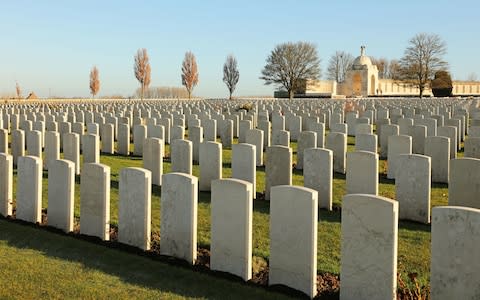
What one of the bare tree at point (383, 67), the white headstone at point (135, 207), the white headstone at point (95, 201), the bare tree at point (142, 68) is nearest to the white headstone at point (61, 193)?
the white headstone at point (95, 201)

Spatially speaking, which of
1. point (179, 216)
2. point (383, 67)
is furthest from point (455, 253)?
point (383, 67)

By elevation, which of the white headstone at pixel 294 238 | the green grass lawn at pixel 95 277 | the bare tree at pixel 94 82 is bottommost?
the green grass lawn at pixel 95 277

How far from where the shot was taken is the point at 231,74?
66.4 m

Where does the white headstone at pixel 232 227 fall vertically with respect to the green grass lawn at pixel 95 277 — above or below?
above

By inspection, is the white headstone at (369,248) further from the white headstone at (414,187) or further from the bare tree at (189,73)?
the bare tree at (189,73)

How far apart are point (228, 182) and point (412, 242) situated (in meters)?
2.19

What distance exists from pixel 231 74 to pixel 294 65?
10.8 m

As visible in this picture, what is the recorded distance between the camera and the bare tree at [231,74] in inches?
2613

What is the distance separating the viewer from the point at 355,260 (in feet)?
12.9

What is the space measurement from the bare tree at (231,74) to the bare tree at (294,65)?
8.50m

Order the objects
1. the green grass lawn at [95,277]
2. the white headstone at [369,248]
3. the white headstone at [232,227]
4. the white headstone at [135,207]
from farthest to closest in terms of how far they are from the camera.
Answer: the white headstone at [135,207] < the white headstone at [232,227] < the green grass lawn at [95,277] < the white headstone at [369,248]

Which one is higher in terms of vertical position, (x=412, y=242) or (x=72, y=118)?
(x=72, y=118)

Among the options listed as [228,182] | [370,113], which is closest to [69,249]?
[228,182]

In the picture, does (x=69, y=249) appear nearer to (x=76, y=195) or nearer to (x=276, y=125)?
(x=76, y=195)
